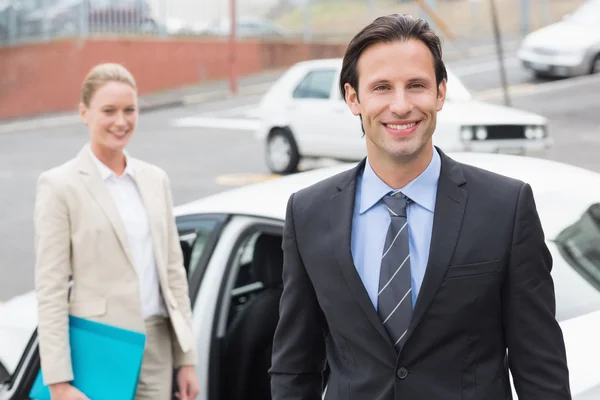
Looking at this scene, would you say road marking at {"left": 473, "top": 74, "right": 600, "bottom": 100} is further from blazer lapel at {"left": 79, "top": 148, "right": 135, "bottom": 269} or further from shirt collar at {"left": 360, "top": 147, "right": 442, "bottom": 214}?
shirt collar at {"left": 360, "top": 147, "right": 442, "bottom": 214}

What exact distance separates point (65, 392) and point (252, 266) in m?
1.10

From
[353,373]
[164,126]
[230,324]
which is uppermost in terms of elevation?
[353,373]

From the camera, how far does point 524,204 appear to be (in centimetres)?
217

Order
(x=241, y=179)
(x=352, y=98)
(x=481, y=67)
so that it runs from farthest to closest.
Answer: (x=481, y=67) < (x=241, y=179) < (x=352, y=98)

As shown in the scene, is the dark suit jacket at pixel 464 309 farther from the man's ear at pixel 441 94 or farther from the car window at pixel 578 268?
the car window at pixel 578 268

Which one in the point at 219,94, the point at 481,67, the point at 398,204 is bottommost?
the point at 219,94

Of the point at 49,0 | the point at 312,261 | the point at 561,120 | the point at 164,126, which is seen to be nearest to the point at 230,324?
the point at 312,261

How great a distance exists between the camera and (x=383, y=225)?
2264mm

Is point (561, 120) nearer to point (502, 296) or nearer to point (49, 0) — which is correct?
point (49, 0)

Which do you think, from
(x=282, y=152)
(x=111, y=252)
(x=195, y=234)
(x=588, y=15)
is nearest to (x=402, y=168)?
(x=111, y=252)

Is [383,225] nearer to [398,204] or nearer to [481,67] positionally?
[398,204]

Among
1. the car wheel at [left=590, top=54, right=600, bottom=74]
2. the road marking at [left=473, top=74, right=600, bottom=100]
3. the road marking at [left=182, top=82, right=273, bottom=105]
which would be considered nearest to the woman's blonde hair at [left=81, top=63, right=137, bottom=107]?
the road marking at [left=473, top=74, right=600, bottom=100]

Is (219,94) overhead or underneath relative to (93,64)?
underneath

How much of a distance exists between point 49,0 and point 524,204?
24.7 meters
